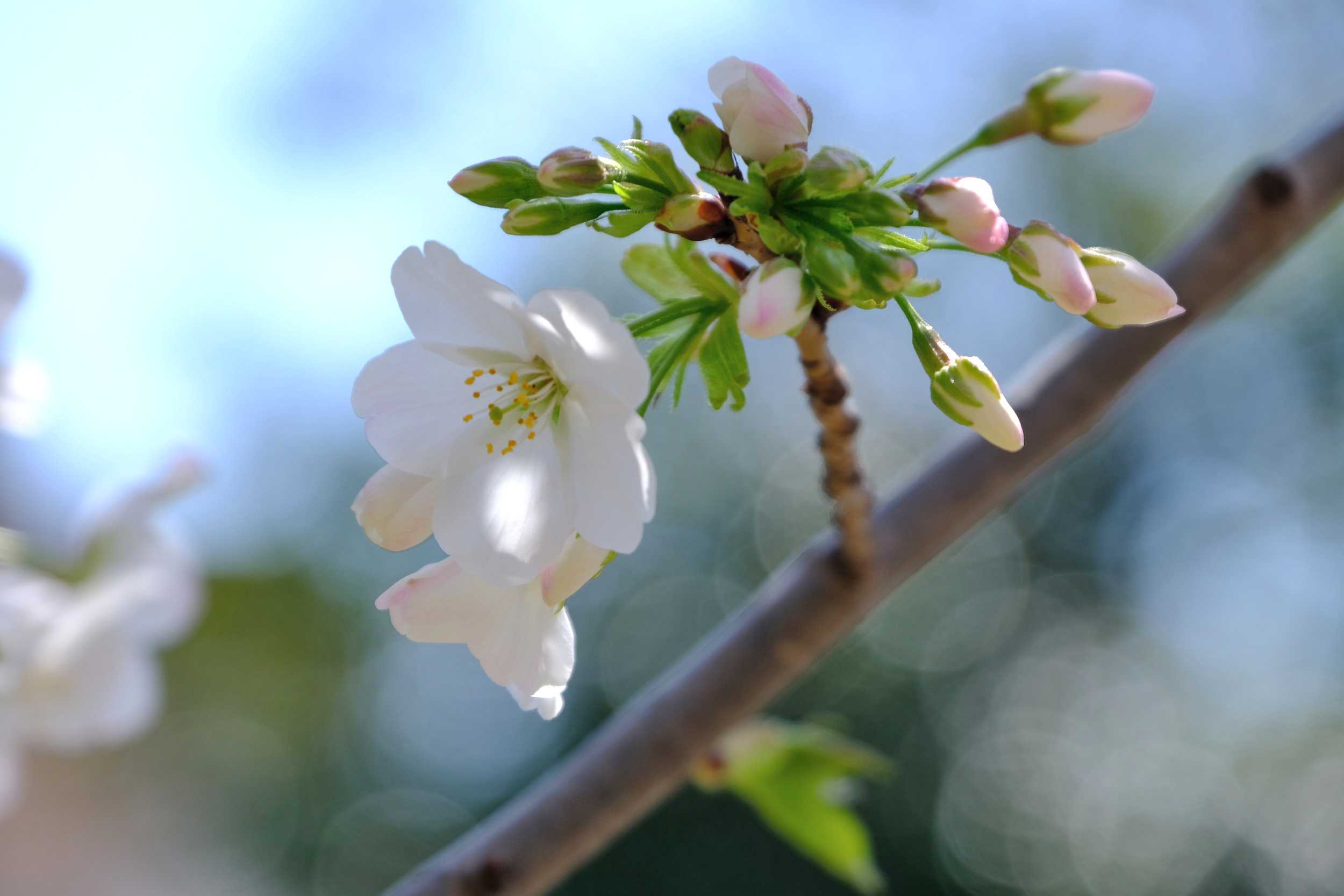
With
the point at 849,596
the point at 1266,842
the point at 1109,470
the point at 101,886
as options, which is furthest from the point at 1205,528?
the point at 101,886

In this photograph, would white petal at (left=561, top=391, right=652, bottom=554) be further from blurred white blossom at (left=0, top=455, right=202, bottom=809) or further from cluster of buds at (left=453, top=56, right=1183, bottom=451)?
blurred white blossom at (left=0, top=455, right=202, bottom=809)

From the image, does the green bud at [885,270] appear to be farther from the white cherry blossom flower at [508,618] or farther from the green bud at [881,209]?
the white cherry blossom flower at [508,618]

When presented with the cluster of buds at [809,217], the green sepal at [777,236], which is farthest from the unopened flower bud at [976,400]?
the green sepal at [777,236]

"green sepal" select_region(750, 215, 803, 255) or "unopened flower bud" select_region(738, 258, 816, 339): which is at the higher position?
"green sepal" select_region(750, 215, 803, 255)

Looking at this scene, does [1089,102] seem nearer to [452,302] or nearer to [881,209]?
[881,209]

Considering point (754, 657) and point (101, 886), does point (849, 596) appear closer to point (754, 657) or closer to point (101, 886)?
point (754, 657)

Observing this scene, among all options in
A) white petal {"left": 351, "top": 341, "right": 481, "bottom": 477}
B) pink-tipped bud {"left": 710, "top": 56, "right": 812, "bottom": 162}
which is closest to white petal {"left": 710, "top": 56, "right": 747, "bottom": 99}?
pink-tipped bud {"left": 710, "top": 56, "right": 812, "bottom": 162}
